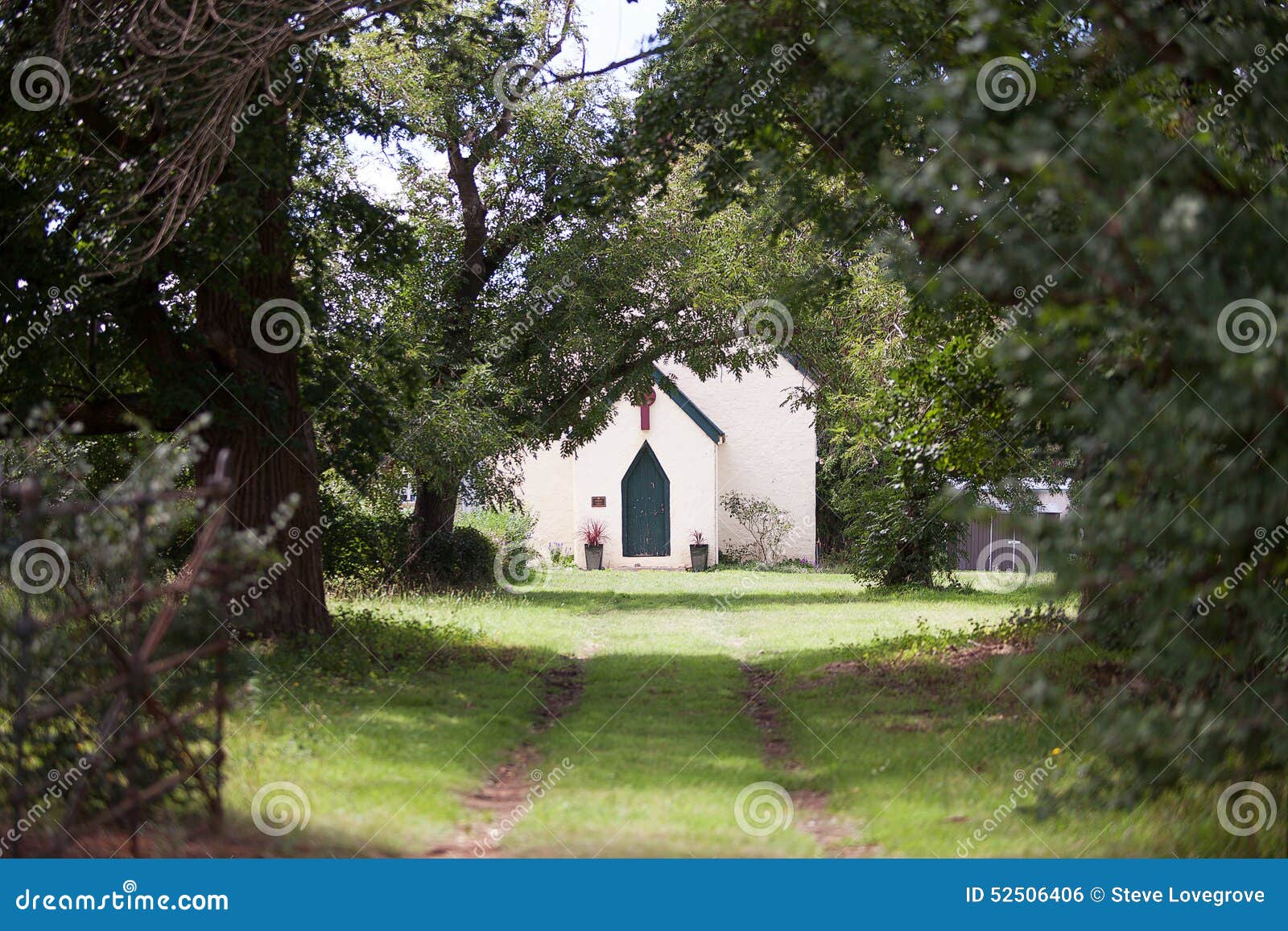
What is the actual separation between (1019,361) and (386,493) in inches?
692

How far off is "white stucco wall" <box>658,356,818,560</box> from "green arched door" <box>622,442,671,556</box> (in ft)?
7.23

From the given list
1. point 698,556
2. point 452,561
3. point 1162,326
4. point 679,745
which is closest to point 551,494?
point 698,556

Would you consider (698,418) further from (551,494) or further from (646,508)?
(551,494)

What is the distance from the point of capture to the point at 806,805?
25.6 ft

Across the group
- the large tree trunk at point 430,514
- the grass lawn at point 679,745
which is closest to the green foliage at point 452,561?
the large tree trunk at point 430,514

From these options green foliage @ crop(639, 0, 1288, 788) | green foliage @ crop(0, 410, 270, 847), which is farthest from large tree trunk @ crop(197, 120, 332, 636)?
green foliage @ crop(639, 0, 1288, 788)

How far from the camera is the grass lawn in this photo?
22.0 feet

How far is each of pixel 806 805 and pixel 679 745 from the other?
1860 millimetres

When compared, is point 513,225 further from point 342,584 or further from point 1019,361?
point 1019,361

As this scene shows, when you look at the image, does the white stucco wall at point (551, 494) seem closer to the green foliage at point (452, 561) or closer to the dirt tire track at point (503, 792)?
the green foliage at point (452, 561)

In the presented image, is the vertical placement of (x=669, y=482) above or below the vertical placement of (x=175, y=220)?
below

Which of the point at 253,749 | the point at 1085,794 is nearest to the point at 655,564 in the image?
the point at 253,749

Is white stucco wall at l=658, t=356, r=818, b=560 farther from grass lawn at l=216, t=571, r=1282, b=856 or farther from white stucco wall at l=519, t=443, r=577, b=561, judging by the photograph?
grass lawn at l=216, t=571, r=1282, b=856

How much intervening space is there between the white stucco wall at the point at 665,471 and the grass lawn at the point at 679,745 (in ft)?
54.4
